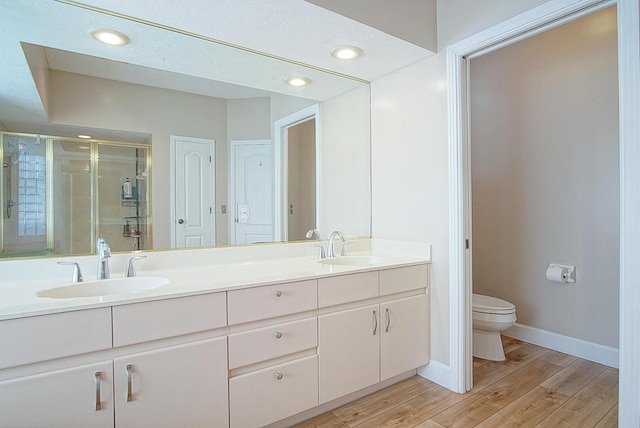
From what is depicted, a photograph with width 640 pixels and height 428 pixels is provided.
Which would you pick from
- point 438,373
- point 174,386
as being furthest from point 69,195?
point 438,373

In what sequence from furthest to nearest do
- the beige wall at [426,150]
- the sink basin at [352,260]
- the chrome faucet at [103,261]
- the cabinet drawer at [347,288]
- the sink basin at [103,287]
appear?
A: 1. the sink basin at [352,260]
2. the beige wall at [426,150]
3. the cabinet drawer at [347,288]
4. the chrome faucet at [103,261]
5. the sink basin at [103,287]

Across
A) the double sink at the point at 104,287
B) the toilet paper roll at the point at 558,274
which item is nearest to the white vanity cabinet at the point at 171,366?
the double sink at the point at 104,287

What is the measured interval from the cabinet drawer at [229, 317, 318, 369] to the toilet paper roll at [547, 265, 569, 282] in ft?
6.61

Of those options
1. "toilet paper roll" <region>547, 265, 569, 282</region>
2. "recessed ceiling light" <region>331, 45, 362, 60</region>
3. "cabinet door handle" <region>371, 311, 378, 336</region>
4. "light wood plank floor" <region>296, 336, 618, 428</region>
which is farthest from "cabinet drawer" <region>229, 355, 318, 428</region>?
"toilet paper roll" <region>547, 265, 569, 282</region>

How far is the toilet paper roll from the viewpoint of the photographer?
8.34ft

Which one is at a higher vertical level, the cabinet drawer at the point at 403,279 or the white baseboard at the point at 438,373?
the cabinet drawer at the point at 403,279

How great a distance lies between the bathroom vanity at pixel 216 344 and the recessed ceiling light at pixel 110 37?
110 centimetres

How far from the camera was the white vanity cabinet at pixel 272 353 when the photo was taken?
147cm

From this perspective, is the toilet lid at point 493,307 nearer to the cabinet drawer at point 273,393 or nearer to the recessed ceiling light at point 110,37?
the cabinet drawer at point 273,393

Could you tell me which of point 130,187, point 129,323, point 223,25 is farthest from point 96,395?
point 223,25

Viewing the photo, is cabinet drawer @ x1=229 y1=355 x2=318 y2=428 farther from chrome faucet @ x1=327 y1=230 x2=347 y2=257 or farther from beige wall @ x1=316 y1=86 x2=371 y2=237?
beige wall @ x1=316 y1=86 x2=371 y2=237

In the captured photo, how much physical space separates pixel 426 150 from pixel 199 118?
1417 millimetres

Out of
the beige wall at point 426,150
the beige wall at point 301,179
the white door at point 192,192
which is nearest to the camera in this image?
the white door at point 192,192

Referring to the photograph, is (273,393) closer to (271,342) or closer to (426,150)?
(271,342)
